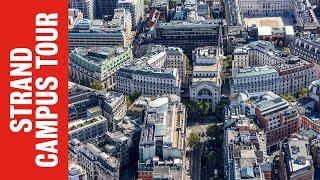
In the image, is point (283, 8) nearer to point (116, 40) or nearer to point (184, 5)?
point (184, 5)

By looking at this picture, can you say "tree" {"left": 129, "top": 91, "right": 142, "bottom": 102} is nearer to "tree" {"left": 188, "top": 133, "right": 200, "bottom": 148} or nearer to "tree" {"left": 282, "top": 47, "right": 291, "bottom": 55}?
"tree" {"left": 188, "top": 133, "right": 200, "bottom": 148}

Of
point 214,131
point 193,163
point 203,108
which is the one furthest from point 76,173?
point 203,108

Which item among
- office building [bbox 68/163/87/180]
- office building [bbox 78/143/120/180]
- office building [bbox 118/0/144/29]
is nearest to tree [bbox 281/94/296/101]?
office building [bbox 78/143/120/180]

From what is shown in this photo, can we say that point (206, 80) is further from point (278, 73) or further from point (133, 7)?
point (133, 7)

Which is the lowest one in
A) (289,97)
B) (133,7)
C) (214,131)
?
(214,131)

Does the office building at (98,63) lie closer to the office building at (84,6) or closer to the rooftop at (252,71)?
the rooftop at (252,71)

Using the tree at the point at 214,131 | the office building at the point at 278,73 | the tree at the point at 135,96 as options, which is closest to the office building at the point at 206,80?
the office building at the point at 278,73


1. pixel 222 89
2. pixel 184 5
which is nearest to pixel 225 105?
pixel 222 89

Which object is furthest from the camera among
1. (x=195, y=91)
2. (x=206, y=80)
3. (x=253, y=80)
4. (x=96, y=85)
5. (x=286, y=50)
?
(x=286, y=50)
